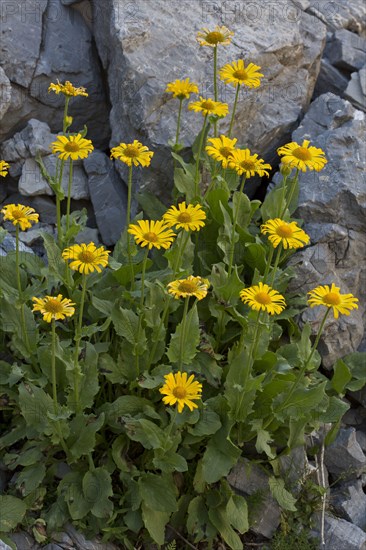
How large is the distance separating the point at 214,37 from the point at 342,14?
106 inches

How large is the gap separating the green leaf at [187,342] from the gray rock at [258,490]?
824mm

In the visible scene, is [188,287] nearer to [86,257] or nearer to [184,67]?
[86,257]

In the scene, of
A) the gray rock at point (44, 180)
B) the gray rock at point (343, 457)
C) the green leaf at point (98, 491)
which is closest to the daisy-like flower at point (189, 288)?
the green leaf at point (98, 491)

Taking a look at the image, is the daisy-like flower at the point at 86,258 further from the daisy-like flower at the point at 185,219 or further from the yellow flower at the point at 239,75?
the yellow flower at the point at 239,75

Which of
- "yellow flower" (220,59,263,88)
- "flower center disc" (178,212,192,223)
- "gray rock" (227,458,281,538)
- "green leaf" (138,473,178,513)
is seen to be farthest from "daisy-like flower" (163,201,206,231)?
"gray rock" (227,458,281,538)

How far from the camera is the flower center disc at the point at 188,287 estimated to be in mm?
3631

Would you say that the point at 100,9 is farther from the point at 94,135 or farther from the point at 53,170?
the point at 53,170

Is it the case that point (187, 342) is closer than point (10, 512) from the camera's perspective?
No

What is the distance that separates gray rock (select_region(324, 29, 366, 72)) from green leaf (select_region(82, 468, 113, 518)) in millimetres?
4255

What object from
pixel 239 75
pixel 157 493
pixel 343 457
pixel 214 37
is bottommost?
pixel 343 457

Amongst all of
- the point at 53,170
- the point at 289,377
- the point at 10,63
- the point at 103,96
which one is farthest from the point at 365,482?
the point at 10,63

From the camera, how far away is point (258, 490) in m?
4.60

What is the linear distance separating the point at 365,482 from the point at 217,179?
2318 millimetres

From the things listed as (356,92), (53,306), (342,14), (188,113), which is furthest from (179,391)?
(342,14)
